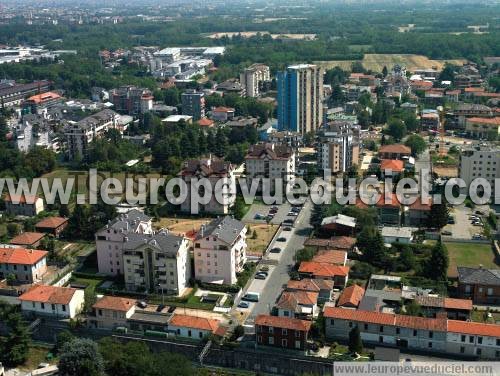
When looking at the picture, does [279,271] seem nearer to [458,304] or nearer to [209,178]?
[458,304]

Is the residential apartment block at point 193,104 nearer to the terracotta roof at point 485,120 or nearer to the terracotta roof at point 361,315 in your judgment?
the terracotta roof at point 485,120

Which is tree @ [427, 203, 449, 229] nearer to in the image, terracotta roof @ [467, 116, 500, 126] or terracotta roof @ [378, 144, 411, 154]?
terracotta roof @ [378, 144, 411, 154]

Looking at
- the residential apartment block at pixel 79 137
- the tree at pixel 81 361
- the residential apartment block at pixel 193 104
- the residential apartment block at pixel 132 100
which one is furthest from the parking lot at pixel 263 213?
the residential apartment block at pixel 132 100

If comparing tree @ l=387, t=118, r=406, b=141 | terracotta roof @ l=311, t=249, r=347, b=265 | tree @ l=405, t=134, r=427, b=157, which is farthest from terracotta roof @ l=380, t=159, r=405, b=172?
terracotta roof @ l=311, t=249, r=347, b=265

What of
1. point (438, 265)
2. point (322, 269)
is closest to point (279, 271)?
point (322, 269)

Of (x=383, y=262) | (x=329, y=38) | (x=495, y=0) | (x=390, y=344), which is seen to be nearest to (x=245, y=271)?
(x=383, y=262)

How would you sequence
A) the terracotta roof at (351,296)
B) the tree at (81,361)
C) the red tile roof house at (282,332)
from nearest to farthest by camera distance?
the tree at (81,361)
the red tile roof house at (282,332)
the terracotta roof at (351,296)
